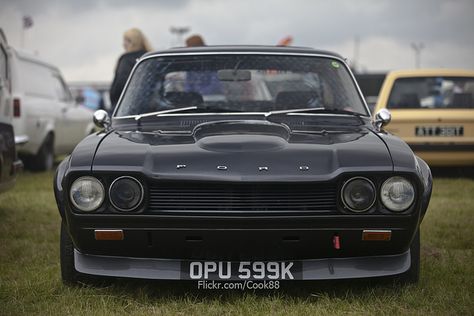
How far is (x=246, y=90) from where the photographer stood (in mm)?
5484

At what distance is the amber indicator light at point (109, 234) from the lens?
3.89 m

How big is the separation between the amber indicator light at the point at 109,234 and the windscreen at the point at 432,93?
300 inches

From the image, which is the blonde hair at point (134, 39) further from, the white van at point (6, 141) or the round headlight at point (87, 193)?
the round headlight at point (87, 193)

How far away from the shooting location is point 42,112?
11820mm

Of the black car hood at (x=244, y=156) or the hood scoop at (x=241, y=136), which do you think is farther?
the hood scoop at (x=241, y=136)

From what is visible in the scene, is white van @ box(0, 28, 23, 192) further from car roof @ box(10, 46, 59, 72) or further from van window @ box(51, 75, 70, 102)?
van window @ box(51, 75, 70, 102)

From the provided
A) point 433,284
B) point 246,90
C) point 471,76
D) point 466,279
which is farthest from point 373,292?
point 471,76

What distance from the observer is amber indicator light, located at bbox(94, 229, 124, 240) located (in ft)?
12.8

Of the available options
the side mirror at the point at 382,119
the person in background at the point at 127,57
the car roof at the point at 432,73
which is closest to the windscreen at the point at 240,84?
the side mirror at the point at 382,119

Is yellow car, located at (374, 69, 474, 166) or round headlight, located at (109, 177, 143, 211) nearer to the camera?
round headlight, located at (109, 177, 143, 211)

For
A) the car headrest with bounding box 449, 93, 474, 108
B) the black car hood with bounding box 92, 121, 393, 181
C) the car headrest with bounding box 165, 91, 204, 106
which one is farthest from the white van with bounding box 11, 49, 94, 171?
the black car hood with bounding box 92, 121, 393, 181

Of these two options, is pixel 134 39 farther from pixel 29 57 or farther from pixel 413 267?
pixel 413 267

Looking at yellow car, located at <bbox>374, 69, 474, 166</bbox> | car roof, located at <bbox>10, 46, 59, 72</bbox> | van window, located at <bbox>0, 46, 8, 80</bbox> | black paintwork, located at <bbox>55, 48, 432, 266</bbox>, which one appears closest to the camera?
black paintwork, located at <bbox>55, 48, 432, 266</bbox>

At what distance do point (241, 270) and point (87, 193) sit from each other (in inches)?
33.1
